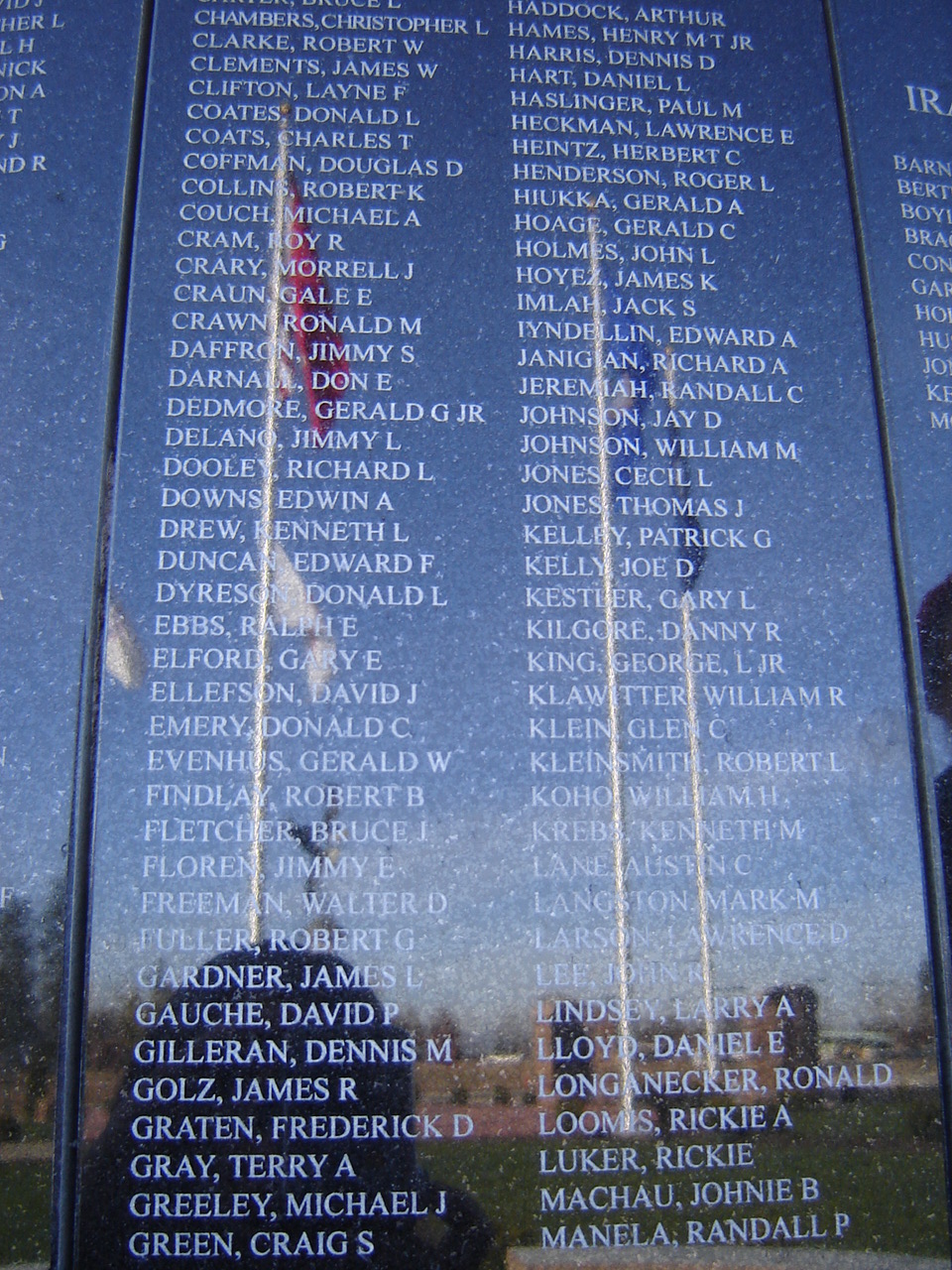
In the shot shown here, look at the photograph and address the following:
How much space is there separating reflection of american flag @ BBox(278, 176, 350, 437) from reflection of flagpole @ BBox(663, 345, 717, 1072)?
1.20 metres

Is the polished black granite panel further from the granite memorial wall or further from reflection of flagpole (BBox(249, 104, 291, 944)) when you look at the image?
reflection of flagpole (BBox(249, 104, 291, 944))

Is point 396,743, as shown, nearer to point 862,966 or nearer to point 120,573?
point 120,573

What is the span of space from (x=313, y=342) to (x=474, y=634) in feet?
3.41

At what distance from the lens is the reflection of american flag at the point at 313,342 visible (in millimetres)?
3115

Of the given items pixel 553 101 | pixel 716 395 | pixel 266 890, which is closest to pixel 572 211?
pixel 553 101

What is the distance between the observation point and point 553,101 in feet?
11.5

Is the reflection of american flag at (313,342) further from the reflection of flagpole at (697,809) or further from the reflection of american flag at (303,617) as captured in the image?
the reflection of flagpole at (697,809)

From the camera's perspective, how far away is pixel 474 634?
2.95 m

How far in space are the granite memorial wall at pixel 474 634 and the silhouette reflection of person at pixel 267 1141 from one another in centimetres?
1

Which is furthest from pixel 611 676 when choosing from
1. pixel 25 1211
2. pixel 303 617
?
pixel 25 1211

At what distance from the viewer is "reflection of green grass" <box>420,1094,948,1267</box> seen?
258cm

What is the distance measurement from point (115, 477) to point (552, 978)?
6.14ft

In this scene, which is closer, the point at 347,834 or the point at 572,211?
the point at 347,834

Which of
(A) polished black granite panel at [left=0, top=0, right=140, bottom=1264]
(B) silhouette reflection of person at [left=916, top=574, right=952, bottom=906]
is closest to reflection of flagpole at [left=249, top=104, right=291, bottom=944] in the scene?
(A) polished black granite panel at [left=0, top=0, right=140, bottom=1264]
